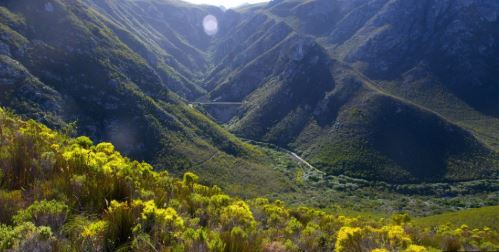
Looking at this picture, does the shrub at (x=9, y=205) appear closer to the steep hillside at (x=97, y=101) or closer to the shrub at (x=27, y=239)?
the shrub at (x=27, y=239)

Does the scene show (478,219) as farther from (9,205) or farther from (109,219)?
(9,205)

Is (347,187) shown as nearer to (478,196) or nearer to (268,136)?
(478,196)

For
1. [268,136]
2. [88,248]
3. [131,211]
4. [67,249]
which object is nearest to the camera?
[67,249]

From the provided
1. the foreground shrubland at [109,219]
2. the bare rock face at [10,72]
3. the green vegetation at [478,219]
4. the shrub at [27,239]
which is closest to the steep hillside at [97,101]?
the bare rock face at [10,72]

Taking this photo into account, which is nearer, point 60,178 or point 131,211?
point 131,211

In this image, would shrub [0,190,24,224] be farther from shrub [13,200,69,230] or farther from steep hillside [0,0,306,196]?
steep hillside [0,0,306,196]

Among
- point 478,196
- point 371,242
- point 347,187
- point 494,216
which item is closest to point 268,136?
point 347,187

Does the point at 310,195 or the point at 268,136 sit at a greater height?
the point at 268,136

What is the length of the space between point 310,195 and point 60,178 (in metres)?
125

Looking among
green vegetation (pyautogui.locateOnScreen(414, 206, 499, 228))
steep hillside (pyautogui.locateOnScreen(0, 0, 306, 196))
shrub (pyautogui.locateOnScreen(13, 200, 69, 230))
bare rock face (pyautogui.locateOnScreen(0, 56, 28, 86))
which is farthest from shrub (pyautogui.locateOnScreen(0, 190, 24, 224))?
bare rock face (pyautogui.locateOnScreen(0, 56, 28, 86))

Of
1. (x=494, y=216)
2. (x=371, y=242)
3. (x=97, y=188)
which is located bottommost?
(x=494, y=216)

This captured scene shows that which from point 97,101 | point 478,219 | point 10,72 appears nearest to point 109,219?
point 478,219

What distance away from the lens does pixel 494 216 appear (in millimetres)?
75500

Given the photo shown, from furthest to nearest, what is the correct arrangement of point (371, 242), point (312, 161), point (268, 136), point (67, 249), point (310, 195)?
point (268, 136)
point (312, 161)
point (310, 195)
point (371, 242)
point (67, 249)
